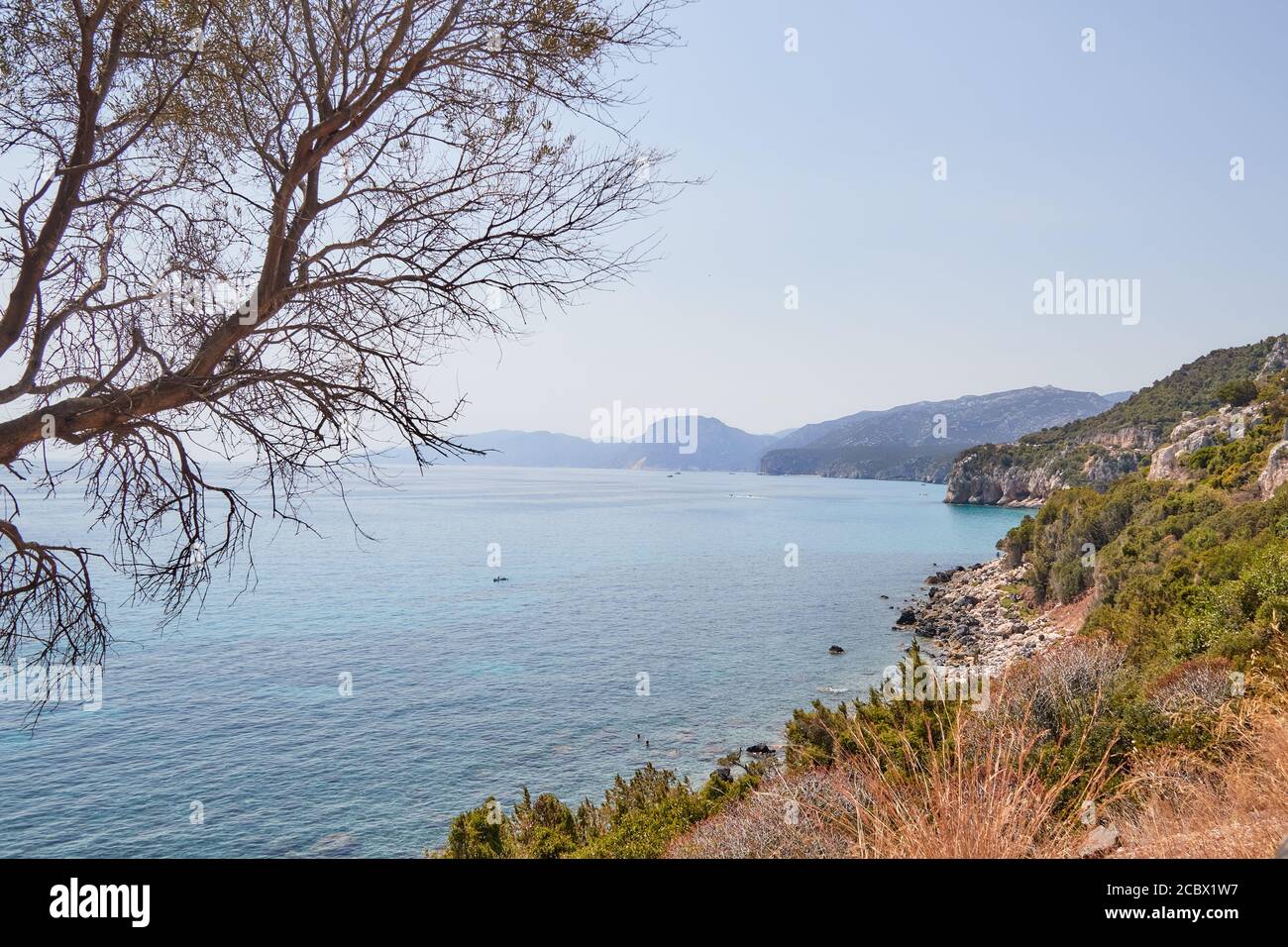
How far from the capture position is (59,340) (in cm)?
430

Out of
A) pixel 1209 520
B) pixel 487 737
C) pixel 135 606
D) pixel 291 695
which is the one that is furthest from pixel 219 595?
pixel 1209 520

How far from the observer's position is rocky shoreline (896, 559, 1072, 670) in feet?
105

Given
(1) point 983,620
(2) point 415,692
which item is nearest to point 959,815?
(2) point 415,692

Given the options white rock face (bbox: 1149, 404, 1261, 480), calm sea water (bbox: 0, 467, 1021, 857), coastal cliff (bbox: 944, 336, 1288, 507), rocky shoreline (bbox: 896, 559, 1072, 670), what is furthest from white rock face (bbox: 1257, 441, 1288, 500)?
coastal cliff (bbox: 944, 336, 1288, 507)

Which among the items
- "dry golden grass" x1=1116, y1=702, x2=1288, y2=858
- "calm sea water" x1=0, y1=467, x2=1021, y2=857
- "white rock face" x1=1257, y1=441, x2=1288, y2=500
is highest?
"white rock face" x1=1257, y1=441, x2=1288, y2=500

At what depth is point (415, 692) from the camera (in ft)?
96.8

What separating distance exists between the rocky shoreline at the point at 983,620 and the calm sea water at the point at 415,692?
2.09 metres

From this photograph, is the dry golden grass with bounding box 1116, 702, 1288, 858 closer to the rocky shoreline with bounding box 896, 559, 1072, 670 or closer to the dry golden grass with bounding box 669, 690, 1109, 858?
the dry golden grass with bounding box 669, 690, 1109, 858

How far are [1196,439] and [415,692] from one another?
132 ft

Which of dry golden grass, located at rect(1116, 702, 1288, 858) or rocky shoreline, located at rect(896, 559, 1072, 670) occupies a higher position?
dry golden grass, located at rect(1116, 702, 1288, 858)

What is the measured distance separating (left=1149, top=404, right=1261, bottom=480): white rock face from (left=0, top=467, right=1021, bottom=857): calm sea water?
1613 centimetres

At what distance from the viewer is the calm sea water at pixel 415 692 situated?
19797 millimetres

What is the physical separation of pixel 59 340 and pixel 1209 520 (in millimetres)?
30854

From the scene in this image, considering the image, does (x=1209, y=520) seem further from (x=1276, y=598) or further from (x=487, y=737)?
(x=487, y=737)
